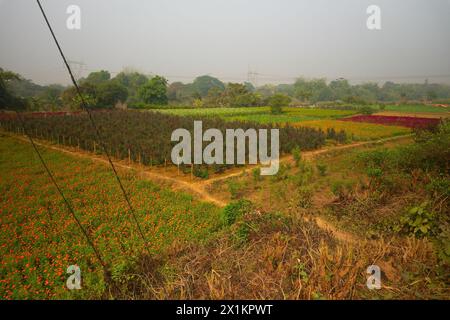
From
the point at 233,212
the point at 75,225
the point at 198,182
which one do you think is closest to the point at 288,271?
the point at 233,212

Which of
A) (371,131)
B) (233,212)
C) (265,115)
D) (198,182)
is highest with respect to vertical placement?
(265,115)

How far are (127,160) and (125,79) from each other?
84.5m

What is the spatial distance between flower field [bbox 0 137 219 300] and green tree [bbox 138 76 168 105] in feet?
130

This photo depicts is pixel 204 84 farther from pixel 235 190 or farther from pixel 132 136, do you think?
pixel 235 190

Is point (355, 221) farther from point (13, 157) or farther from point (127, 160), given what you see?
point (13, 157)

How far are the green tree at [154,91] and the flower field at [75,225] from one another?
130ft

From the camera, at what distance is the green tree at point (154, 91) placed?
49594 millimetres

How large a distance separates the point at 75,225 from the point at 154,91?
1798 inches

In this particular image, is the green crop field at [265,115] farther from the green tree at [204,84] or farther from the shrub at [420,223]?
the green tree at [204,84]

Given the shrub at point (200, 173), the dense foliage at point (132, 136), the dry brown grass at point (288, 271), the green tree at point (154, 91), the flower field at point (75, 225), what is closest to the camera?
the dry brown grass at point (288, 271)

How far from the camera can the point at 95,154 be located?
53.2ft

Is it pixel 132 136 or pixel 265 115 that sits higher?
pixel 265 115

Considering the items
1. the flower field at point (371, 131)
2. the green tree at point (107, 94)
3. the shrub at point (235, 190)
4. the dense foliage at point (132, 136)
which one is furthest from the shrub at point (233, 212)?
the green tree at point (107, 94)

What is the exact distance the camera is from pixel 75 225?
7.33 metres
